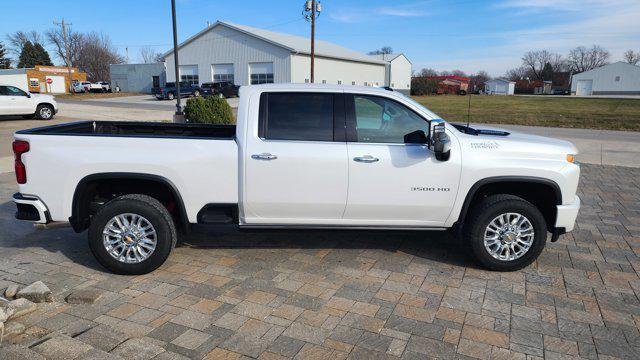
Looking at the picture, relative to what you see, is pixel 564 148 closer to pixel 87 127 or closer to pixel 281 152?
pixel 281 152

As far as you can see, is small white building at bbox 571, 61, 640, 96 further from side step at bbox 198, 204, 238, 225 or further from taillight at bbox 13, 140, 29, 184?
taillight at bbox 13, 140, 29, 184

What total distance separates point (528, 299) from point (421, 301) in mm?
952

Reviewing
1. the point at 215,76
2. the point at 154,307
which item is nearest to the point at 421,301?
the point at 154,307

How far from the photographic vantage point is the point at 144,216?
14.3ft

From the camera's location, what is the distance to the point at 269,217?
14.9ft

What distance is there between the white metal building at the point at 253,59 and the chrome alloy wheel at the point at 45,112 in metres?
23.9

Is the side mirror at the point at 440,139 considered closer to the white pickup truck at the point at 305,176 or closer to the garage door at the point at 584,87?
the white pickup truck at the point at 305,176

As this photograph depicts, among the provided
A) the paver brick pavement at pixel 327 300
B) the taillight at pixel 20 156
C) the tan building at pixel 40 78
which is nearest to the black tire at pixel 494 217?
the paver brick pavement at pixel 327 300

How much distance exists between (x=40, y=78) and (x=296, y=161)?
6923 centimetres

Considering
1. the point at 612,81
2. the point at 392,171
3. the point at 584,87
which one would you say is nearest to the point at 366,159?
the point at 392,171

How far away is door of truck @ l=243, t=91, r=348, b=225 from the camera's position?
436 centimetres

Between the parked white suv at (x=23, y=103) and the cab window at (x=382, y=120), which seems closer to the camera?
the cab window at (x=382, y=120)

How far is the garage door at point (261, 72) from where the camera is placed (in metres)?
44.6

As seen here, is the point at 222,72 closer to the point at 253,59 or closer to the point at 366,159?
the point at 253,59
